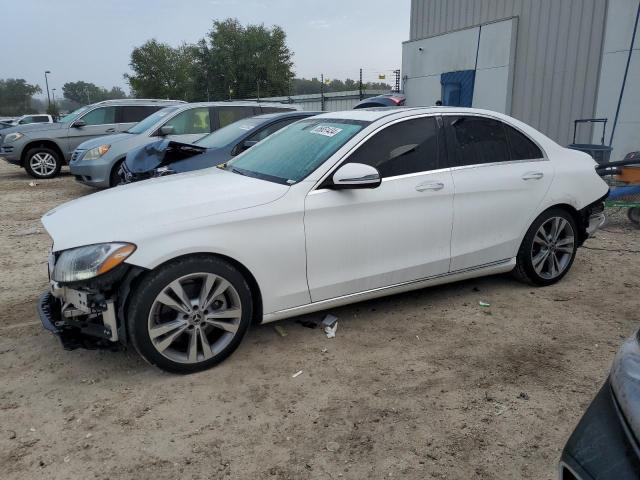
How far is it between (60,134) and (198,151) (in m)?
7.19

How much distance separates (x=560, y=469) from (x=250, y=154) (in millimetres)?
3404

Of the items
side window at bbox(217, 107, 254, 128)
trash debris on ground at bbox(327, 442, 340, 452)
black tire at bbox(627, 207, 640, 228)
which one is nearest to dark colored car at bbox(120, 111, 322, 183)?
side window at bbox(217, 107, 254, 128)

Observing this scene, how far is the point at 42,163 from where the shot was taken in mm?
12336

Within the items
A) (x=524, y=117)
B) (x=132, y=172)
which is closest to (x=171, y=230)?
(x=132, y=172)

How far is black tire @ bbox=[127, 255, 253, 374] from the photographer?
9.84 ft

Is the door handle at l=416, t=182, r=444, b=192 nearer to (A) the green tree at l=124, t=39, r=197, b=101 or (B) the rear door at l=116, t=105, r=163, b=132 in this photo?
(B) the rear door at l=116, t=105, r=163, b=132

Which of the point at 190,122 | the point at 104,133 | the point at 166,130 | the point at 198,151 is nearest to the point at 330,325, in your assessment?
the point at 198,151

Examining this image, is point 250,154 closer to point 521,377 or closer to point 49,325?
point 49,325

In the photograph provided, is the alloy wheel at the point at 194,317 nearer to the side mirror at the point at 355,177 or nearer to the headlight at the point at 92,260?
the headlight at the point at 92,260

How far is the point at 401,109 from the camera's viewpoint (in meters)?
4.18

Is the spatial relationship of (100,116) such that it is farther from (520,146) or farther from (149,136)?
(520,146)

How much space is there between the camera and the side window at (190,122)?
9.27 meters

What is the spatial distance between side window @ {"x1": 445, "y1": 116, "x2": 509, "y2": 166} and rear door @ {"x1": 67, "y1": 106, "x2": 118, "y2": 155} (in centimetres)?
1014

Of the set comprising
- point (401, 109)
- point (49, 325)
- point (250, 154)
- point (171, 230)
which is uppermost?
point (401, 109)
